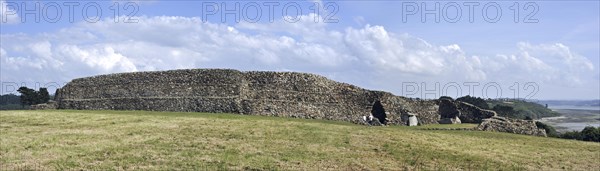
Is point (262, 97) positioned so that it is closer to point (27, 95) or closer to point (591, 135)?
point (591, 135)

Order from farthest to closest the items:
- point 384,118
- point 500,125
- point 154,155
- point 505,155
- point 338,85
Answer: point 338,85
point 384,118
point 500,125
point 505,155
point 154,155

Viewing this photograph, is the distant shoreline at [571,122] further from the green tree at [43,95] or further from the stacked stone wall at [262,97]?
the green tree at [43,95]

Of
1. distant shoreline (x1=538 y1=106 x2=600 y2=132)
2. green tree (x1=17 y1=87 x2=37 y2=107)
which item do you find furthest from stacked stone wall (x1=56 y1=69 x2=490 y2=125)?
distant shoreline (x1=538 y1=106 x2=600 y2=132)

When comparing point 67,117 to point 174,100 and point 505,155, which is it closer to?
point 174,100

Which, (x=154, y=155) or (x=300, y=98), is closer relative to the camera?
(x=154, y=155)

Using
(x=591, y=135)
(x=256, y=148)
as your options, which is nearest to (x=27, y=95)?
(x=256, y=148)

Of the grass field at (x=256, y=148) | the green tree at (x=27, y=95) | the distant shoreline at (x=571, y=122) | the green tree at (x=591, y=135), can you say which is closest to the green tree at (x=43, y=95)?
the green tree at (x=27, y=95)

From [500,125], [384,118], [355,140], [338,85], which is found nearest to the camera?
[355,140]

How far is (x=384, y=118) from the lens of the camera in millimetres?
38656

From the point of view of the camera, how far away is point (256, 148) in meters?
20.4

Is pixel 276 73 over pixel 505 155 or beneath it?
over

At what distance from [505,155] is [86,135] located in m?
19.6

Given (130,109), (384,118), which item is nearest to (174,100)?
(130,109)

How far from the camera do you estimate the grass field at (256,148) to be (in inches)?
687
